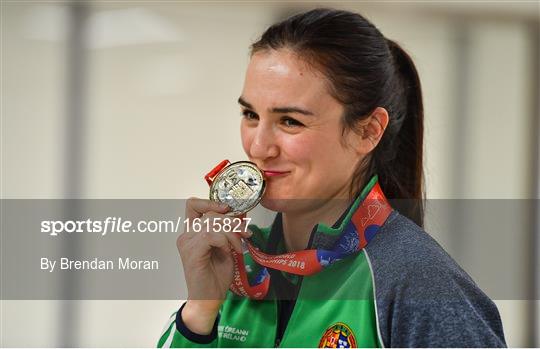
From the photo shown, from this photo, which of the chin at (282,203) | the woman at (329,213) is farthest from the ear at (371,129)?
the chin at (282,203)

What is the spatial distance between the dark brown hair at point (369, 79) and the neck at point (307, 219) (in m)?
0.03

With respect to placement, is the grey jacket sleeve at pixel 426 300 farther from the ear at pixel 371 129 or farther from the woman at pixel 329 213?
the ear at pixel 371 129

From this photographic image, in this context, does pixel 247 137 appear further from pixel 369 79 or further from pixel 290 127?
pixel 369 79

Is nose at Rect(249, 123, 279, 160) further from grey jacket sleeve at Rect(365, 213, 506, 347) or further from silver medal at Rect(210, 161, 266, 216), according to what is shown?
grey jacket sleeve at Rect(365, 213, 506, 347)

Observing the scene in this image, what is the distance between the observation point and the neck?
1.03m

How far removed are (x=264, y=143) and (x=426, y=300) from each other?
28 cm

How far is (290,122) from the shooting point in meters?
0.96

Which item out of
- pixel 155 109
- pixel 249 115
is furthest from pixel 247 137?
pixel 155 109

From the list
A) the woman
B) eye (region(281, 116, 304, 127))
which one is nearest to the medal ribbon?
the woman

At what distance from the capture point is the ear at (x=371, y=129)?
992 millimetres

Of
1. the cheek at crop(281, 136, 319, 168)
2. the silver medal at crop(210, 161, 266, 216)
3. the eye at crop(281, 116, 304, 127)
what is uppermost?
the eye at crop(281, 116, 304, 127)

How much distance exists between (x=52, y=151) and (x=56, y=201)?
0.11 metres

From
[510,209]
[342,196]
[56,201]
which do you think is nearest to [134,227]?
[56,201]

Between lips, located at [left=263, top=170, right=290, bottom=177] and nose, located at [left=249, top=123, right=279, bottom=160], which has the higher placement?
nose, located at [left=249, top=123, right=279, bottom=160]
